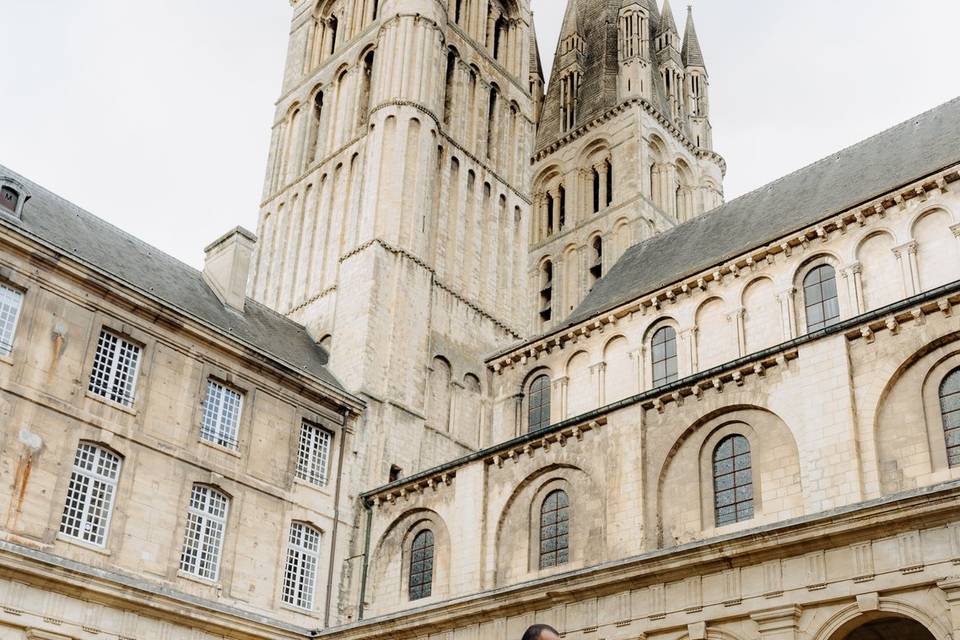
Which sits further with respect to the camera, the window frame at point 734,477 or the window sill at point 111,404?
the window sill at point 111,404

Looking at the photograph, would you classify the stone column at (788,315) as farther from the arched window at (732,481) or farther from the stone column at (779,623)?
the stone column at (779,623)

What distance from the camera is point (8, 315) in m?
21.5

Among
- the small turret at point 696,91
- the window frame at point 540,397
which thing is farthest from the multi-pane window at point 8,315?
the small turret at point 696,91

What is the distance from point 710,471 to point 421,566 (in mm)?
8198

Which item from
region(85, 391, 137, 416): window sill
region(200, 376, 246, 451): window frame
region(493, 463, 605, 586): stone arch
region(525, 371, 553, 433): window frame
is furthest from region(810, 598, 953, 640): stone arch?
region(85, 391, 137, 416): window sill

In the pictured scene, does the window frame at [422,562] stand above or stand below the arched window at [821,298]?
below

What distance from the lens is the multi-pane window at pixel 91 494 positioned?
21.5m

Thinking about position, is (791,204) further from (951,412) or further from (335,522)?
(335,522)

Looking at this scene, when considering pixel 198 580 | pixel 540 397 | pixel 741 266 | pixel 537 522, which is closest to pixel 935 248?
pixel 741 266

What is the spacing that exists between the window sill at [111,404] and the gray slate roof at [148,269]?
8.44ft

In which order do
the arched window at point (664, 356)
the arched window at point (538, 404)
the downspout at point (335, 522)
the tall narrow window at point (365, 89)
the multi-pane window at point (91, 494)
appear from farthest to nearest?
the tall narrow window at point (365, 89)
the arched window at point (538, 404)
the downspout at point (335, 522)
the arched window at point (664, 356)
the multi-pane window at point (91, 494)

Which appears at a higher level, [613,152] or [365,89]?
[613,152]

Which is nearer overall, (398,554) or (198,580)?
(198,580)

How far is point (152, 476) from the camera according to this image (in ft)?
75.3
